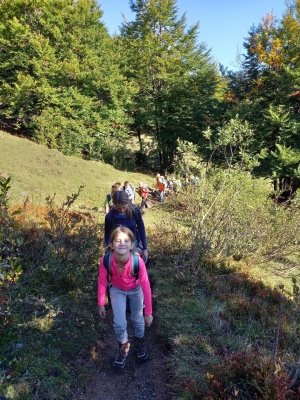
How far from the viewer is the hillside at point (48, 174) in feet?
45.8

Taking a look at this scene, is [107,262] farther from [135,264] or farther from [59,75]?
[59,75]

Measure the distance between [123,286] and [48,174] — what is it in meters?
13.4

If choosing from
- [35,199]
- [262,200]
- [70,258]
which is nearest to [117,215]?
[70,258]

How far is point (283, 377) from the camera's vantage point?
297cm

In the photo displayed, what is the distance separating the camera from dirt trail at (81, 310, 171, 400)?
391 centimetres

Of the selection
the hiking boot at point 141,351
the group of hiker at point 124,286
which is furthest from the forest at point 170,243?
the group of hiker at point 124,286

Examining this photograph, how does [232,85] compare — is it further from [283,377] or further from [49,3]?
[283,377]

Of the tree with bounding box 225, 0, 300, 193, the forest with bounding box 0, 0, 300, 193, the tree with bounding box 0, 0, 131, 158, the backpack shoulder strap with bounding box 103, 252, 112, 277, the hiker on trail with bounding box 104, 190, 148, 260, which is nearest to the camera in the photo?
the backpack shoulder strap with bounding box 103, 252, 112, 277

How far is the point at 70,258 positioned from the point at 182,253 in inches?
88.3

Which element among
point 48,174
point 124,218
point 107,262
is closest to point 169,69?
point 48,174

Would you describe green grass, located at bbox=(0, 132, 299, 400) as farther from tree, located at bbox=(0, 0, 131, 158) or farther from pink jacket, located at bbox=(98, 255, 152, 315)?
tree, located at bbox=(0, 0, 131, 158)

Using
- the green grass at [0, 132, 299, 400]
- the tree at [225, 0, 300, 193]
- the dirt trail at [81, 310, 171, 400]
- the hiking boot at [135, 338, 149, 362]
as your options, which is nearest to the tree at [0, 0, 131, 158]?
the tree at [225, 0, 300, 193]

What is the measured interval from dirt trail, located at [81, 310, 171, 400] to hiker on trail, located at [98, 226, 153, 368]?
0.16m

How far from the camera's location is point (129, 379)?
4.13 meters
